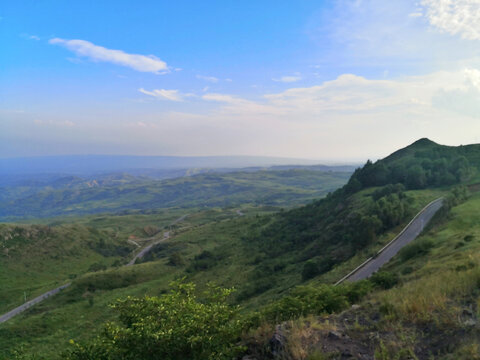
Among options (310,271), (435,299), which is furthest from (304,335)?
(310,271)

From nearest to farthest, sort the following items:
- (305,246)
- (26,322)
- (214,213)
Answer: (26,322) → (305,246) → (214,213)

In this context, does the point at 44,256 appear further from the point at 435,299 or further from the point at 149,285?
the point at 435,299

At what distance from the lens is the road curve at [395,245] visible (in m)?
30.6

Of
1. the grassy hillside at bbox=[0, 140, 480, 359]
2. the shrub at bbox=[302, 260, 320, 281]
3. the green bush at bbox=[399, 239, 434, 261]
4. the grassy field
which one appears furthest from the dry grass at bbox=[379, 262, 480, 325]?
the shrub at bbox=[302, 260, 320, 281]

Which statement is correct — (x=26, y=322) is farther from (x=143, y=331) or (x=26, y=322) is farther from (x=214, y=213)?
(x=214, y=213)

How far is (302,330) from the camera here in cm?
983

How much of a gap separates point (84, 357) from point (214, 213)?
189319 millimetres

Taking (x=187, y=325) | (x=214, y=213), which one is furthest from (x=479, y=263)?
(x=214, y=213)

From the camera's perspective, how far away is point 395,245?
37188 millimetres

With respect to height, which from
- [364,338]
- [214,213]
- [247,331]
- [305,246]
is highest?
[364,338]

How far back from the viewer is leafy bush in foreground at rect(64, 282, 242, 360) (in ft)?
27.9

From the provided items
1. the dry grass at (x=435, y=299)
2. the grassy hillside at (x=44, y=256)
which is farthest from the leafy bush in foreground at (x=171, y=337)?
the grassy hillside at (x=44, y=256)

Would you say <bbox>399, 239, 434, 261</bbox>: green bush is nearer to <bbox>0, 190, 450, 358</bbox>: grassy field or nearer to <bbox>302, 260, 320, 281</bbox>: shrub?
<bbox>0, 190, 450, 358</bbox>: grassy field

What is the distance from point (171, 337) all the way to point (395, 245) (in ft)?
124
